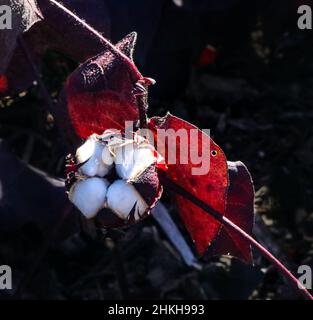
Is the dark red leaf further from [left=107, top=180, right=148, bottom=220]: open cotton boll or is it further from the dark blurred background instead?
[left=107, top=180, right=148, bottom=220]: open cotton boll

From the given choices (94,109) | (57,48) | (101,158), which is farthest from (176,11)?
(101,158)

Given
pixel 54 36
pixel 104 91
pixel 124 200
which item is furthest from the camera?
pixel 54 36

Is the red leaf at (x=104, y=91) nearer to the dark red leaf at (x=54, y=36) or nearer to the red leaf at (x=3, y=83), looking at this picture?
the dark red leaf at (x=54, y=36)

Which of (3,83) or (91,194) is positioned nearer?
(91,194)

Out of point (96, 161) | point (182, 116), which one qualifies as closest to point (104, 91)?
point (96, 161)

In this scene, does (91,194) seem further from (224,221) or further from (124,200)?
(224,221)

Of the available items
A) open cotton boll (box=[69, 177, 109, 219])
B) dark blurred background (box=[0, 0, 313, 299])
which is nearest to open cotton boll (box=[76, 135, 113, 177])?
open cotton boll (box=[69, 177, 109, 219])
